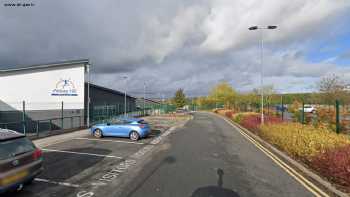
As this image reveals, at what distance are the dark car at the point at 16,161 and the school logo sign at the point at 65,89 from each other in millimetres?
19824

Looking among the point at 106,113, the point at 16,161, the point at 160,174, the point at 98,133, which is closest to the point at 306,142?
the point at 160,174

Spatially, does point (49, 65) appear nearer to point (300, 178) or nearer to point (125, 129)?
point (125, 129)

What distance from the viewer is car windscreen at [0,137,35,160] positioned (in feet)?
14.9

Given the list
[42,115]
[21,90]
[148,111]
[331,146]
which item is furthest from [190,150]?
[148,111]

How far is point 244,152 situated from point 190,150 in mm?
2465

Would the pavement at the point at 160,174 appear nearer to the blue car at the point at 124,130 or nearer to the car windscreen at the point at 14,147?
the car windscreen at the point at 14,147

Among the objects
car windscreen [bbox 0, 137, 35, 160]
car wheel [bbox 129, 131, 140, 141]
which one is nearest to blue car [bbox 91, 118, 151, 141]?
car wheel [bbox 129, 131, 140, 141]

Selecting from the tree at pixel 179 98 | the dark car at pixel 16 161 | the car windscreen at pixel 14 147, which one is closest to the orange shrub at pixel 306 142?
the dark car at pixel 16 161

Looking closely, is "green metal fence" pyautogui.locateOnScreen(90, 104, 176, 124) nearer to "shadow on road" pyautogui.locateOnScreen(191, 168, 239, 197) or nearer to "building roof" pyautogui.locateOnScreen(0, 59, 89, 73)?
"building roof" pyautogui.locateOnScreen(0, 59, 89, 73)

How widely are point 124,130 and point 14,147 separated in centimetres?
825

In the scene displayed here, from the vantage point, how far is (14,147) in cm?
486

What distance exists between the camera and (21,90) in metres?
23.4

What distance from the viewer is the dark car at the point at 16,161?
171 inches

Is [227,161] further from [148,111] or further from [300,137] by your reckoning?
[148,111]
